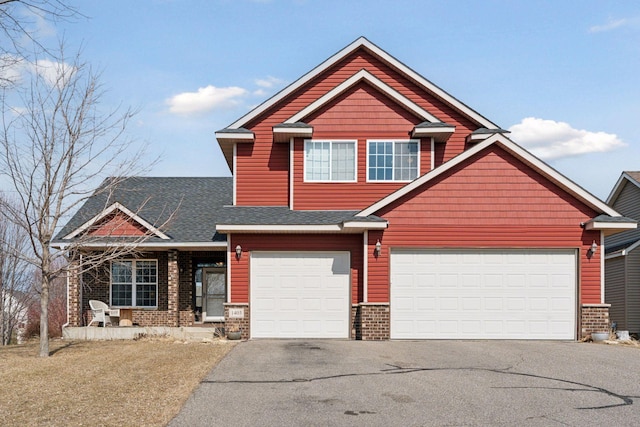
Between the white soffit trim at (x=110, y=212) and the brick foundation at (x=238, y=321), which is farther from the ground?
the white soffit trim at (x=110, y=212)

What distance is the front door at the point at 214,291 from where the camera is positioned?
2480cm

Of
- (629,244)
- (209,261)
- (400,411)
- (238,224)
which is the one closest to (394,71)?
(238,224)

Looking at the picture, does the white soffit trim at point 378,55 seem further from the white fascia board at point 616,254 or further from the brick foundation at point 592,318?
the white fascia board at point 616,254

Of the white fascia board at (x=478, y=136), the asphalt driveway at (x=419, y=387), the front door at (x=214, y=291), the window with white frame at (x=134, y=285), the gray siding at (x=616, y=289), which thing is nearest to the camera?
the asphalt driveway at (x=419, y=387)

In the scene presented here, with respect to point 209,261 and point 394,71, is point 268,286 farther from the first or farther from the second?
point 394,71

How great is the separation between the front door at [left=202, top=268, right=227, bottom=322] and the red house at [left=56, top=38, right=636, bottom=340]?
2.06 m

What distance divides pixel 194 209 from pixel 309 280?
6463 mm

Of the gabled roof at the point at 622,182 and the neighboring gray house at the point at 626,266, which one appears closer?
the neighboring gray house at the point at 626,266

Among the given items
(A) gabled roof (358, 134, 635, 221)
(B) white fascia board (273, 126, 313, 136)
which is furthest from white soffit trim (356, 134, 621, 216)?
(B) white fascia board (273, 126, 313, 136)

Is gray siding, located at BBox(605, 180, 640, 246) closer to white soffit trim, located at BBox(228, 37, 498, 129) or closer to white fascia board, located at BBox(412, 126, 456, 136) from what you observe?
white soffit trim, located at BBox(228, 37, 498, 129)

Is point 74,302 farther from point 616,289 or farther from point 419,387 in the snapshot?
point 616,289

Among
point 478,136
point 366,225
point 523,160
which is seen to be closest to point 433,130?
point 478,136

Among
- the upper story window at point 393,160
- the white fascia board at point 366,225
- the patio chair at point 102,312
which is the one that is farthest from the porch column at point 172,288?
the upper story window at point 393,160

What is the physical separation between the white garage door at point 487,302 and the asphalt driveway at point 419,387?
1.99 meters
